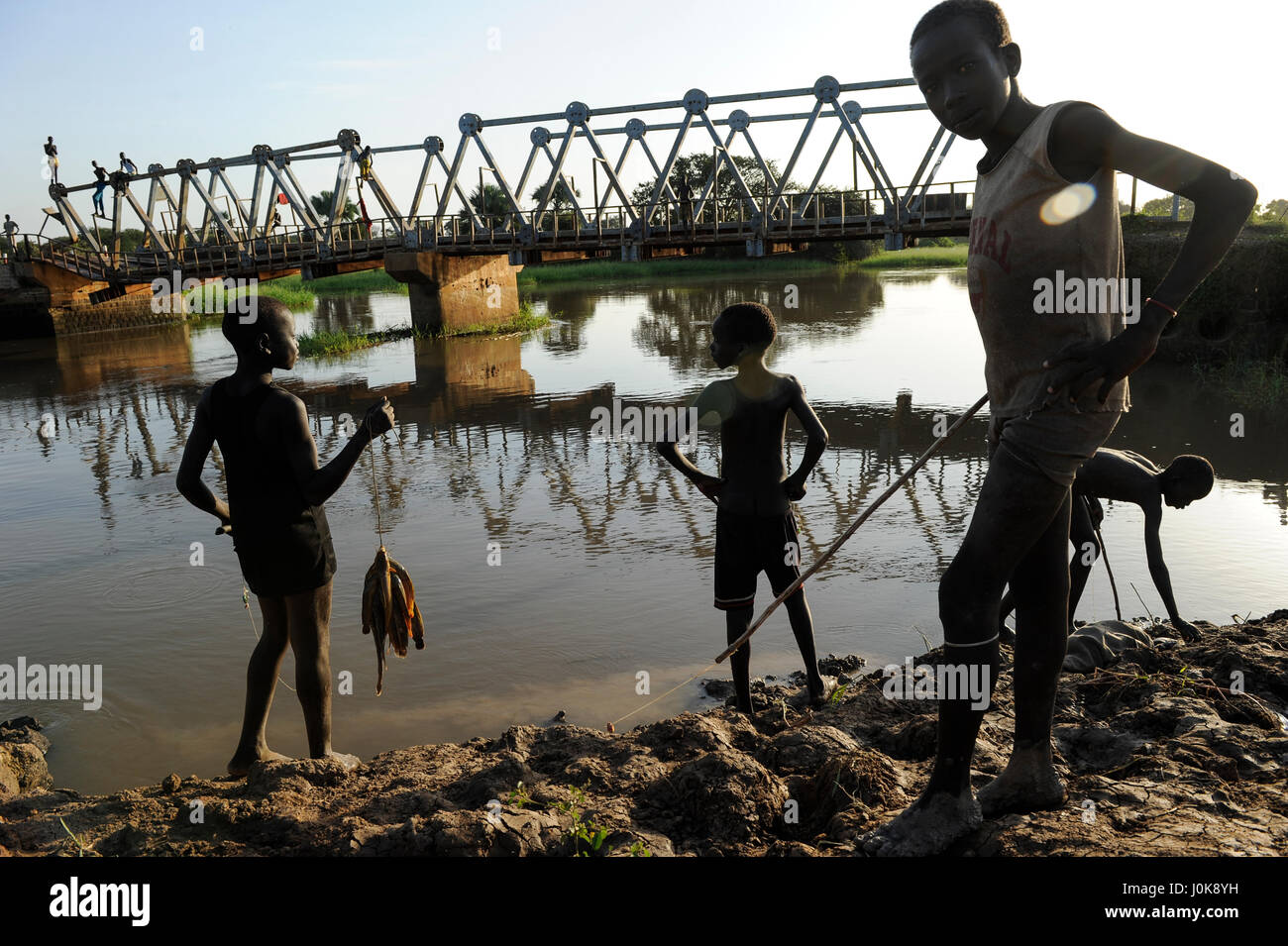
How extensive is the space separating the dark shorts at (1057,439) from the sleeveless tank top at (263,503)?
239 cm

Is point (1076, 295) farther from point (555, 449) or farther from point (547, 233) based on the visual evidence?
point (547, 233)

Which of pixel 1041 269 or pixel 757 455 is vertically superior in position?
pixel 1041 269

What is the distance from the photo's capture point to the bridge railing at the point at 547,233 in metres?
20.6

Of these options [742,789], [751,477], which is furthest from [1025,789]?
[751,477]

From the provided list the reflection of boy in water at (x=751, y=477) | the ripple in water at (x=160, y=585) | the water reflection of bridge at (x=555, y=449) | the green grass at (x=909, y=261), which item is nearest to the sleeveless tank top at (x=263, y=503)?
the reflection of boy in water at (x=751, y=477)

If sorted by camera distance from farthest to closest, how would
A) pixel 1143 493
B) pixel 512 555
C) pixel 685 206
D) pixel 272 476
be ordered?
pixel 685 206
pixel 512 555
pixel 1143 493
pixel 272 476

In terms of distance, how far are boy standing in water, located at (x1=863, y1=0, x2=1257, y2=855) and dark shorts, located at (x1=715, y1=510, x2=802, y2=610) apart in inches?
57.7

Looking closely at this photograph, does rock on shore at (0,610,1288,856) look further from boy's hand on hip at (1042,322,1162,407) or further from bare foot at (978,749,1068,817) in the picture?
boy's hand on hip at (1042,322,1162,407)

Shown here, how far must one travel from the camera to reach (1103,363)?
2.18 m

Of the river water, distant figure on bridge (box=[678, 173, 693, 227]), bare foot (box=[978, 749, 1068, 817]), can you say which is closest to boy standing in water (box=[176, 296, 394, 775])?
the river water

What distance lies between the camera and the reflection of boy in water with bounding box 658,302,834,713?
13.0ft

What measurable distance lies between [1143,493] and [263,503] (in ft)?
12.9
